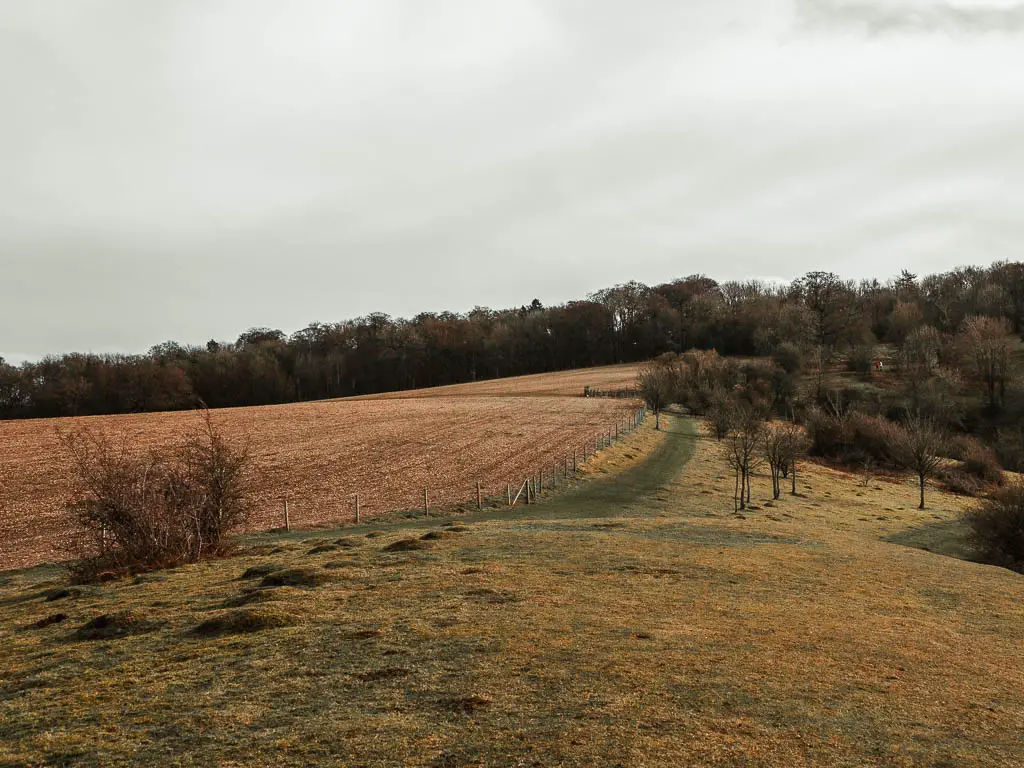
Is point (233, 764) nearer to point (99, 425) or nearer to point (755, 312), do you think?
point (99, 425)

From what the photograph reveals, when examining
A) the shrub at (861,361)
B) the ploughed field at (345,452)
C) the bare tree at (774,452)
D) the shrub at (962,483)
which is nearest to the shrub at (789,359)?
the shrub at (861,361)

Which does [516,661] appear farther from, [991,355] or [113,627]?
[991,355]

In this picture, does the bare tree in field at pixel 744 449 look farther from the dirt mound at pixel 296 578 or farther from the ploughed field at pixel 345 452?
the dirt mound at pixel 296 578

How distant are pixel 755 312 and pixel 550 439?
94.2m

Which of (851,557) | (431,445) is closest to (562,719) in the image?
(851,557)

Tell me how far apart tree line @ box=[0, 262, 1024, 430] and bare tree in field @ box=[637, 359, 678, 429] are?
2930 centimetres

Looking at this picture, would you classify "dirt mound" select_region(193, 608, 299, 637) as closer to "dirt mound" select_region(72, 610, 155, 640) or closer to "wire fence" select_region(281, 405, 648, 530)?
"dirt mound" select_region(72, 610, 155, 640)

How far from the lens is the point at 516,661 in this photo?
446 inches

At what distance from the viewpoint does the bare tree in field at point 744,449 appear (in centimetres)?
4606

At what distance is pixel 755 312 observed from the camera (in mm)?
146375

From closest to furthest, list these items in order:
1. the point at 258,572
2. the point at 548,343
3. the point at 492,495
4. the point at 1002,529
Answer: the point at 258,572, the point at 1002,529, the point at 492,495, the point at 548,343

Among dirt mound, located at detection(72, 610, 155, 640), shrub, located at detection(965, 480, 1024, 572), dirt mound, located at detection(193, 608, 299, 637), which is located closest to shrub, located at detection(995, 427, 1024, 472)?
shrub, located at detection(965, 480, 1024, 572)

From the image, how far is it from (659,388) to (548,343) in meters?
78.0

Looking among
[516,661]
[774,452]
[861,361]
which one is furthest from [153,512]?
[861,361]
